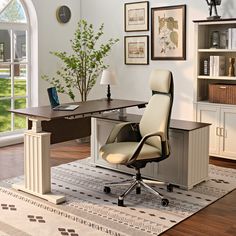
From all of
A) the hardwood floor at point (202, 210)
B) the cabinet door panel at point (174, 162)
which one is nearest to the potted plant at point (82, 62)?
the hardwood floor at point (202, 210)

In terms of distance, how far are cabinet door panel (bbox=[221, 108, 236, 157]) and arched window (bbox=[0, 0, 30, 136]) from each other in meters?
3.05

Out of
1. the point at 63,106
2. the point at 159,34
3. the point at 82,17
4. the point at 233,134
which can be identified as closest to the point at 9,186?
the point at 63,106

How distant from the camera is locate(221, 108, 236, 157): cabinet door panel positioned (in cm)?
532

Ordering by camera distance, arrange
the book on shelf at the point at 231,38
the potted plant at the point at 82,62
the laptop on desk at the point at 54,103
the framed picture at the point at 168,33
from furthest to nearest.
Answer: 1. the potted plant at the point at 82,62
2. the framed picture at the point at 168,33
3. the book on shelf at the point at 231,38
4. the laptop on desk at the point at 54,103

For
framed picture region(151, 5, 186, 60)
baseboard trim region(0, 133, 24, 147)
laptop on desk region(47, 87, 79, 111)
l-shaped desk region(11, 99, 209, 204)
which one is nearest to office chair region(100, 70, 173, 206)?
l-shaped desk region(11, 99, 209, 204)

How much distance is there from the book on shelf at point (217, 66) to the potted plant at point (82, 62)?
1.69 m

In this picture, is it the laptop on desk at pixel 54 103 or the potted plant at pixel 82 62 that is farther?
the potted plant at pixel 82 62

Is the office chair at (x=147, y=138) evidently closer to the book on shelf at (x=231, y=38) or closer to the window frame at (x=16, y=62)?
the book on shelf at (x=231, y=38)

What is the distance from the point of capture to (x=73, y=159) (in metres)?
5.54

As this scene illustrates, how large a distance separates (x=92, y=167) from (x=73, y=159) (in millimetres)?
485

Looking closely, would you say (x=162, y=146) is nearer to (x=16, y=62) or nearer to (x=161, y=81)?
(x=161, y=81)

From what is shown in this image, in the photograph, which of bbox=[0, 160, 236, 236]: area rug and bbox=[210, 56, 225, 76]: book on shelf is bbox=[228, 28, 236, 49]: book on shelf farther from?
bbox=[0, 160, 236, 236]: area rug

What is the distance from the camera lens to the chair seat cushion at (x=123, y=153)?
383cm

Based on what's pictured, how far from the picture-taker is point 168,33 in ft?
20.1
